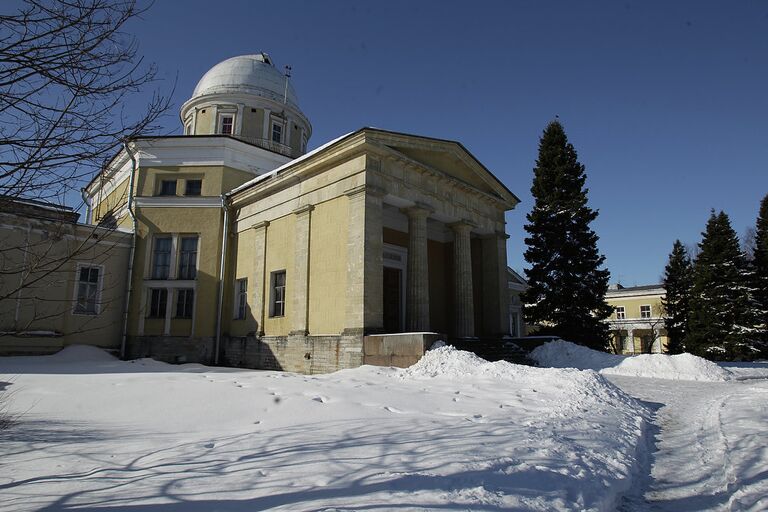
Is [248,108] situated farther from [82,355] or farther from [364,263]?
[364,263]

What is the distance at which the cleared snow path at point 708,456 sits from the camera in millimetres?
4637

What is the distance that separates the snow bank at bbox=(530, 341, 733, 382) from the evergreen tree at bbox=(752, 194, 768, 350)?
14.9m

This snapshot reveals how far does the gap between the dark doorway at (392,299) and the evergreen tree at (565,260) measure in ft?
26.5

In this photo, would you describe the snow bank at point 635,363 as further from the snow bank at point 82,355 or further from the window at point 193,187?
the snow bank at point 82,355

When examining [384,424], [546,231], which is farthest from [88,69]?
[546,231]

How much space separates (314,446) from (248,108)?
26.1 m

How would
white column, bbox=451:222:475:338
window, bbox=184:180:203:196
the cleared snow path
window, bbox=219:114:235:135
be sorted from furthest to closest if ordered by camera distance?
window, bbox=219:114:235:135, window, bbox=184:180:203:196, white column, bbox=451:222:475:338, the cleared snow path

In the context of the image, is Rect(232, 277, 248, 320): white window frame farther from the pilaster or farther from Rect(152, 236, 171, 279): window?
the pilaster

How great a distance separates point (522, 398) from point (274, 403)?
4.21 m

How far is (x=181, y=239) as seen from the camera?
21.5 meters

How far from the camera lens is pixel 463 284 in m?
18.9

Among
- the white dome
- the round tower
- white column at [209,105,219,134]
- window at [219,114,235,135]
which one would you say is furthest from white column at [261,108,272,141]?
white column at [209,105,219,134]

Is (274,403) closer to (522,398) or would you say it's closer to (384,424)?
(384,424)

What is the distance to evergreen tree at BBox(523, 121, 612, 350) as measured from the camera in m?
23.6
